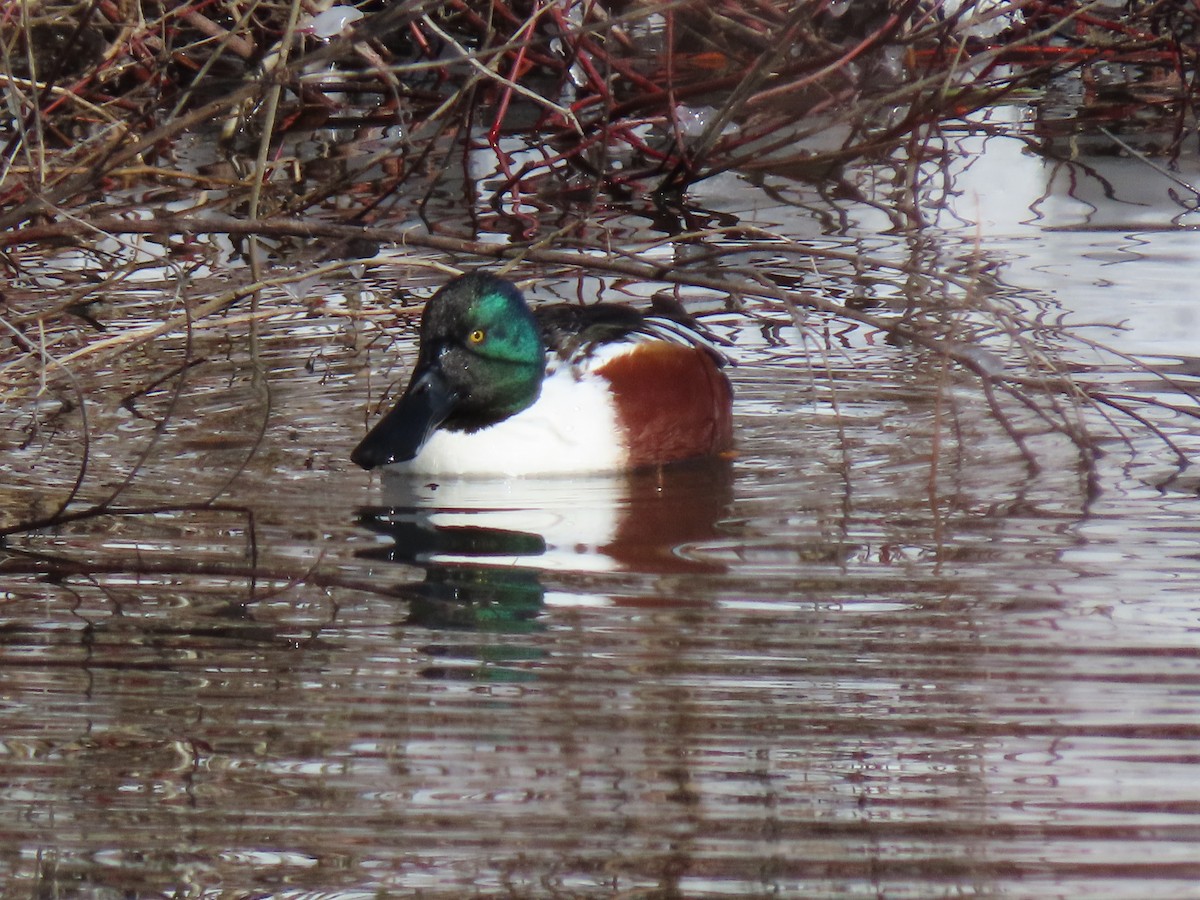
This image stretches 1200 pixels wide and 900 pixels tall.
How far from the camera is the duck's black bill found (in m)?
4.36

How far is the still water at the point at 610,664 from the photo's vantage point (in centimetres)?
245

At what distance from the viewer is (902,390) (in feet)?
17.0

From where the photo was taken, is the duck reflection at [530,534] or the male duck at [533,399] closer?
the duck reflection at [530,534]

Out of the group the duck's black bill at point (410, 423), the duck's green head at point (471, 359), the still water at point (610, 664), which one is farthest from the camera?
the duck's green head at point (471, 359)

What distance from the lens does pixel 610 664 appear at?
312cm

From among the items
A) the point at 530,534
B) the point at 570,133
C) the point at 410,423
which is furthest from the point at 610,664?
the point at 570,133

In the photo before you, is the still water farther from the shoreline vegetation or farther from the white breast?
the shoreline vegetation

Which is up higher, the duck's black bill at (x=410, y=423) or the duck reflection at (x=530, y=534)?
the duck's black bill at (x=410, y=423)

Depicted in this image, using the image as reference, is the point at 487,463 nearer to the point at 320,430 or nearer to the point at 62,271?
the point at 320,430

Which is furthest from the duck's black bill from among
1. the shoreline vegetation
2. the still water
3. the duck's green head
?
the shoreline vegetation

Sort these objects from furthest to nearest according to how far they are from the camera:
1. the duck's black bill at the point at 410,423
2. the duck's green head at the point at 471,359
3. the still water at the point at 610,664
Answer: the duck's green head at the point at 471,359
the duck's black bill at the point at 410,423
the still water at the point at 610,664

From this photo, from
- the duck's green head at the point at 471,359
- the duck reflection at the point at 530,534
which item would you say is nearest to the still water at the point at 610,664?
the duck reflection at the point at 530,534

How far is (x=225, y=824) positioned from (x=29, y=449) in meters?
2.28

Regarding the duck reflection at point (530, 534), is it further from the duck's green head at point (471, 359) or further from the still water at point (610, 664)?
the duck's green head at point (471, 359)
